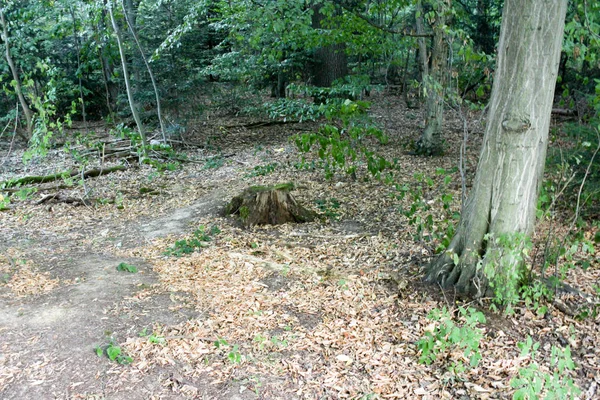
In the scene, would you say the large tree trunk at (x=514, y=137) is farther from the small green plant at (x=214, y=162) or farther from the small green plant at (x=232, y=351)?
the small green plant at (x=214, y=162)

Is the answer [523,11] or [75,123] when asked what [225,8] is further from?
[75,123]

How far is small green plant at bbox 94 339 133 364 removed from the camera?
128 inches

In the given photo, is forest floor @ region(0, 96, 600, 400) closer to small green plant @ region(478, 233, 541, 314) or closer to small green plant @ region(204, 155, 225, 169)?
small green plant @ region(478, 233, 541, 314)

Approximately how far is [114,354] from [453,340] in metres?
2.34

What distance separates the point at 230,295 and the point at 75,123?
1402 centimetres

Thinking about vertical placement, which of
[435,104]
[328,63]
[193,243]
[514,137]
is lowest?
[193,243]

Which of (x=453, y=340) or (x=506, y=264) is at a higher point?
(x=506, y=264)

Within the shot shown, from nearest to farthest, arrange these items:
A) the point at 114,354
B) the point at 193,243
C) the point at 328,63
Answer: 1. the point at 114,354
2. the point at 193,243
3. the point at 328,63

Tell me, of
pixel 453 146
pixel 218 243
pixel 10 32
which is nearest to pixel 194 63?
pixel 10 32

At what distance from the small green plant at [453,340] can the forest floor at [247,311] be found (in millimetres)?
65

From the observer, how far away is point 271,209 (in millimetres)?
6137

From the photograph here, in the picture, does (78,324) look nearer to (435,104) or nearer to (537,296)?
(537,296)

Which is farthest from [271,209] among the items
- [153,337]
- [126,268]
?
[153,337]

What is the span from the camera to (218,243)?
555cm
